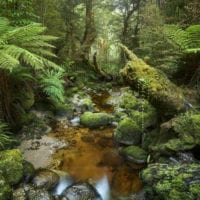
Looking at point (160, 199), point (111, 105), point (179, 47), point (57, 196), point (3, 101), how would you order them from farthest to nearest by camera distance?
point (111, 105)
point (3, 101)
point (179, 47)
point (57, 196)
point (160, 199)

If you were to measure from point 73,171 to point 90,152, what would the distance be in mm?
850

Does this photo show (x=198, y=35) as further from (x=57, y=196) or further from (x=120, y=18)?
(x=120, y=18)

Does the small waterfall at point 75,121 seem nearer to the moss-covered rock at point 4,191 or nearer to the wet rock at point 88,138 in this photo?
the wet rock at point 88,138

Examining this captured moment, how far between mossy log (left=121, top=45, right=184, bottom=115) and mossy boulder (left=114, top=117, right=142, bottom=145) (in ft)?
3.48

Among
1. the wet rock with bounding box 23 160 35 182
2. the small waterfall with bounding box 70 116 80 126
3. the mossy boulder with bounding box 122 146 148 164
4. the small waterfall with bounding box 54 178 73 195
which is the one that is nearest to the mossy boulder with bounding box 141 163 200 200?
the mossy boulder with bounding box 122 146 148 164

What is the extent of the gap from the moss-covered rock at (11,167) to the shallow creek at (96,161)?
88cm

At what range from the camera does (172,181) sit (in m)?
3.44

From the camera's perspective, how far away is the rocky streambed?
12.1 feet

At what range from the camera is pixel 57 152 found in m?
5.55

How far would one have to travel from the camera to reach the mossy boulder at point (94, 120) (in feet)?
22.8

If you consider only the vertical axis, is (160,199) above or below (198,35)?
below

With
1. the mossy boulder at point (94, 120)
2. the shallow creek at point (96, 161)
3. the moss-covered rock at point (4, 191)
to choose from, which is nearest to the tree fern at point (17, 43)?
the moss-covered rock at point (4, 191)

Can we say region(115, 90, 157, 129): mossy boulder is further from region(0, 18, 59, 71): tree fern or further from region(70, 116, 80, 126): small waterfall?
region(0, 18, 59, 71): tree fern

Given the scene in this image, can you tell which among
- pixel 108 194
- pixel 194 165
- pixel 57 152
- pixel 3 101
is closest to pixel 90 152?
pixel 57 152
